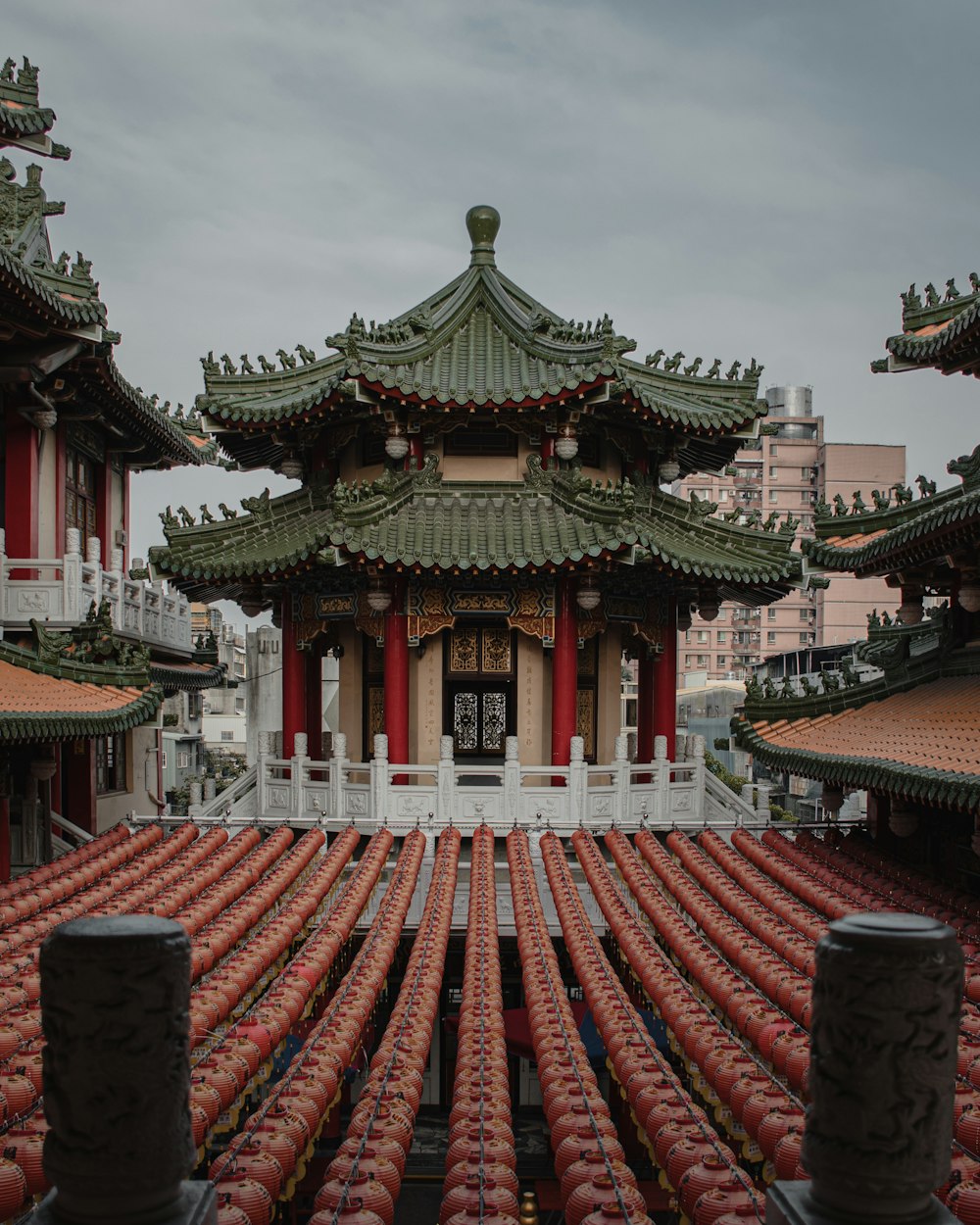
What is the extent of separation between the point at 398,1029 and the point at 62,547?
1271 centimetres

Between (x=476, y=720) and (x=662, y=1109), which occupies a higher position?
(x=476, y=720)

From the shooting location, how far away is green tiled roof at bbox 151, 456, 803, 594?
1569cm

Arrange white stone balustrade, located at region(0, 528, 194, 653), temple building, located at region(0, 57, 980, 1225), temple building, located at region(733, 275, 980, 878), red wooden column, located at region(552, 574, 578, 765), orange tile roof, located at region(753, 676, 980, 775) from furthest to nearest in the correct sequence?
red wooden column, located at region(552, 574, 578, 765), white stone balustrade, located at region(0, 528, 194, 653), temple building, located at region(733, 275, 980, 878), orange tile roof, located at region(753, 676, 980, 775), temple building, located at region(0, 57, 980, 1225)

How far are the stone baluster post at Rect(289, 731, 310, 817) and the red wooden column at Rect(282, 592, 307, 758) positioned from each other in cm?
154

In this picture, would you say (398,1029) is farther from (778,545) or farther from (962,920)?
(778,545)

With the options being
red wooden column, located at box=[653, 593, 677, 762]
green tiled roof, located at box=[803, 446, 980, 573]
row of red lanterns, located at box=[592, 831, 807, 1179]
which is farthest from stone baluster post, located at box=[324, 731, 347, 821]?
green tiled roof, located at box=[803, 446, 980, 573]

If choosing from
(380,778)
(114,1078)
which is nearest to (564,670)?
(380,778)

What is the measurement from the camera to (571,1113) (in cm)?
639

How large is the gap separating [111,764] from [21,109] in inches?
445

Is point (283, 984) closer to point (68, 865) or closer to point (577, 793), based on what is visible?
point (68, 865)

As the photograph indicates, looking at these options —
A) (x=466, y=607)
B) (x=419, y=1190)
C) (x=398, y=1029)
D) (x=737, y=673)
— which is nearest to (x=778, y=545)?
(x=466, y=607)

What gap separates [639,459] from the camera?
19016 mm

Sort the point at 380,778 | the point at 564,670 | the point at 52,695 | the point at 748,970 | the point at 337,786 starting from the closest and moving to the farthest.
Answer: the point at 748,970, the point at 52,695, the point at 380,778, the point at 337,786, the point at 564,670

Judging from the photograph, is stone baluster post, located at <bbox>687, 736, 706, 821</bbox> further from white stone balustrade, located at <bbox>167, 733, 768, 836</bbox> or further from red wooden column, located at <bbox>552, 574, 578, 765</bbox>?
red wooden column, located at <bbox>552, 574, 578, 765</bbox>
